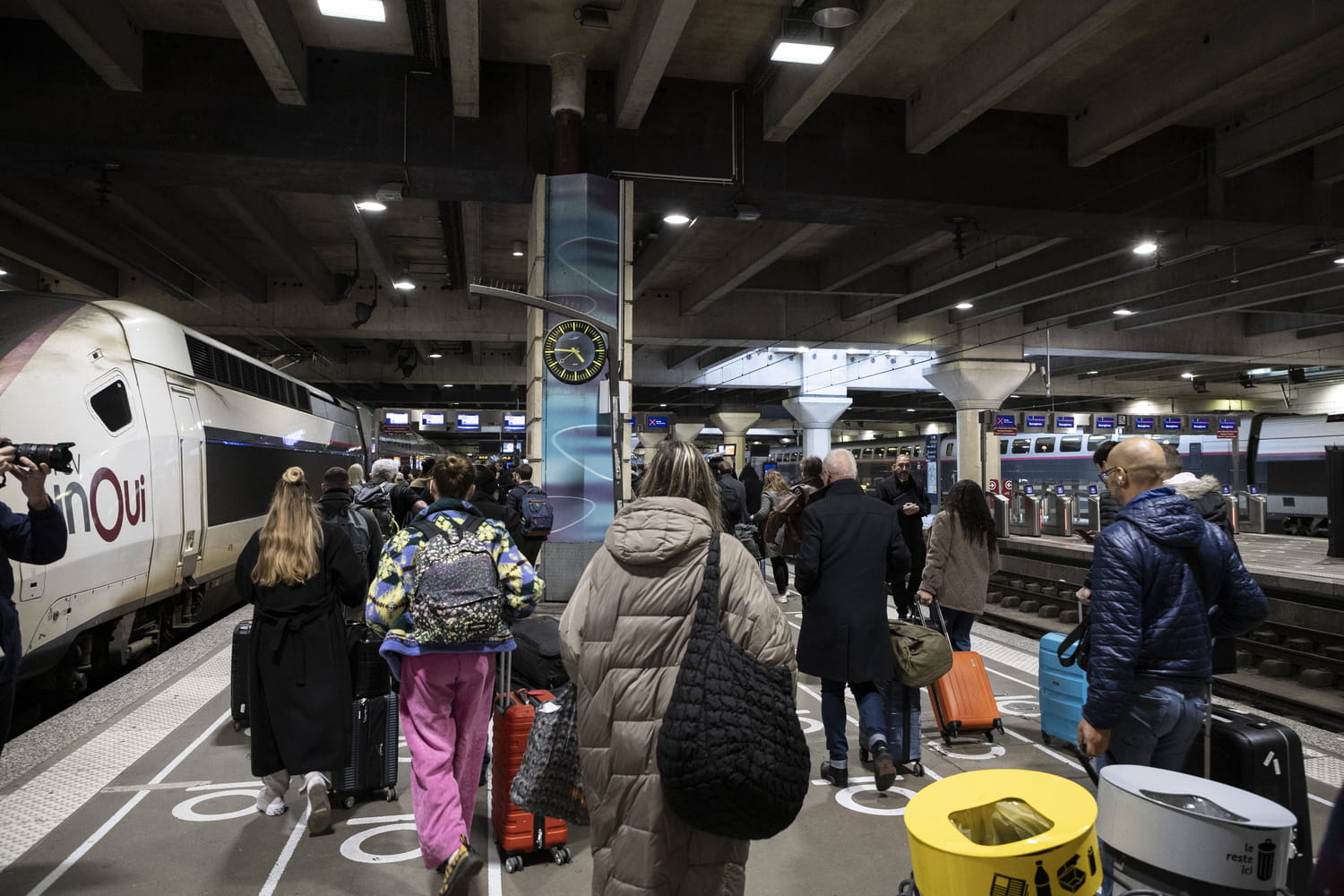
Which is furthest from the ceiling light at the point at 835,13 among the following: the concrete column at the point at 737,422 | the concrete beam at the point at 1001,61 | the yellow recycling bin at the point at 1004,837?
the concrete column at the point at 737,422

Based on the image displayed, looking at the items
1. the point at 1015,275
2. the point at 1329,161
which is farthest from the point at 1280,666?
the point at 1015,275

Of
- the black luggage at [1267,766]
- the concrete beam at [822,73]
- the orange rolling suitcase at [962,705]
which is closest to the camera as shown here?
the black luggage at [1267,766]

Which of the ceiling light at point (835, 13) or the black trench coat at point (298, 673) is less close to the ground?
the ceiling light at point (835, 13)

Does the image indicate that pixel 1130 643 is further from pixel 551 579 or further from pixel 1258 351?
pixel 1258 351

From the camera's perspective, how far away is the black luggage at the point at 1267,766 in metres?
3.11

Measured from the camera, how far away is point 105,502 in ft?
19.9

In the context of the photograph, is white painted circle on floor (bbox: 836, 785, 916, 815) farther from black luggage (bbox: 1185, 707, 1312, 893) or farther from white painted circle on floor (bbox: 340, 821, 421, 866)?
white painted circle on floor (bbox: 340, 821, 421, 866)

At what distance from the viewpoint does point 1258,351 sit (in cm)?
2330

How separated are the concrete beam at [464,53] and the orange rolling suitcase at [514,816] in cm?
584

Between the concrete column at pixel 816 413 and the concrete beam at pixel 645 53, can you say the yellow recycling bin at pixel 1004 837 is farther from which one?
the concrete column at pixel 816 413

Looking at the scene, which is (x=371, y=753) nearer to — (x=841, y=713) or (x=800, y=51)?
(x=841, y=713)

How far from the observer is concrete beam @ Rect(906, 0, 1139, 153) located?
693 centimetres

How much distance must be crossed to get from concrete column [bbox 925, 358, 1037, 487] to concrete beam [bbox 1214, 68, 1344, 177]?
39.9ft

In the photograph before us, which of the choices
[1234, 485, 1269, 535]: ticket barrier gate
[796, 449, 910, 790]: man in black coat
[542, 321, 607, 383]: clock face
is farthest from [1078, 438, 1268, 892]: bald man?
[1234, 485, 1269, 535]: ticket barrier gate
